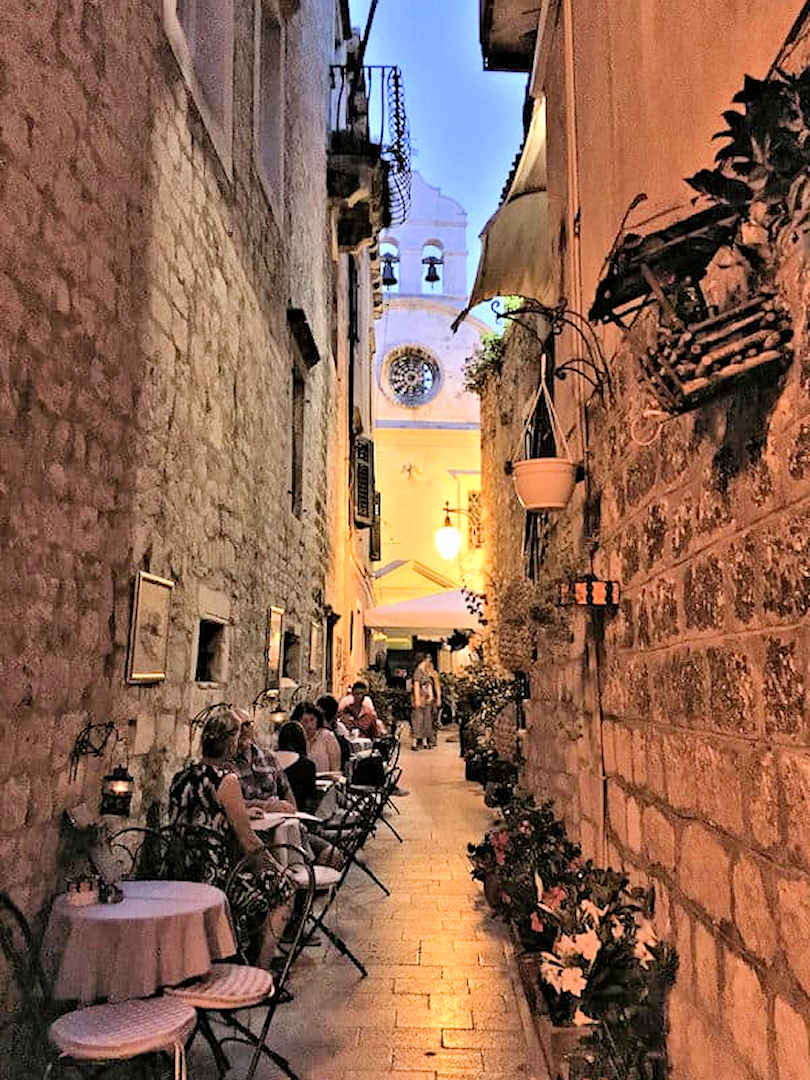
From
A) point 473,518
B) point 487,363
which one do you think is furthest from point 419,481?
point 487,363

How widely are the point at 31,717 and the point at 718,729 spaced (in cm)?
219

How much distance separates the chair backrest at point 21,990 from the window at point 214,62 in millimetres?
4454

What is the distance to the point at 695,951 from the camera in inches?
97.8

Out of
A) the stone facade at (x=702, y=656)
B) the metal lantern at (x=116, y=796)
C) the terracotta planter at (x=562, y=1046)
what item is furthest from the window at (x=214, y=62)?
the terracotta planter at (x=562, y=1046)

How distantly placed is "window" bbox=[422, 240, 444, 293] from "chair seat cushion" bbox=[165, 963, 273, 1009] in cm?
2343

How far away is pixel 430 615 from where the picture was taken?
43.6 feet

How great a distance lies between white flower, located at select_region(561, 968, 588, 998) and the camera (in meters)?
2.98

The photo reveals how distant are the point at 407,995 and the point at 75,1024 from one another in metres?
2.02

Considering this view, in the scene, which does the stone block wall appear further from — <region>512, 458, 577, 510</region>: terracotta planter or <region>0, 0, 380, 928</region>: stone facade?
<region>0, 0, 380, 928</region>: stone facade

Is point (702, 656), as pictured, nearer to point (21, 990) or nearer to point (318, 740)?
point (21, 990)

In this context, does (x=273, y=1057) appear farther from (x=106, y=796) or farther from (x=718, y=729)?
(x=718, y=729)

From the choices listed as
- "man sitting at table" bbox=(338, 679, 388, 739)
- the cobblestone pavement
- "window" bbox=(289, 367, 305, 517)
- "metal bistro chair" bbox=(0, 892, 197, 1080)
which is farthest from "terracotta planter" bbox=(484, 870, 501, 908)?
"man sitting at table" bbox=(338, 679, 388, 739)

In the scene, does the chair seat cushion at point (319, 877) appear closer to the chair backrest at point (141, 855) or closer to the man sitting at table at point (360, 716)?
the chair backrest at point (141, 855)

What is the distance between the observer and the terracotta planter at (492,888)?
16.8 feet
